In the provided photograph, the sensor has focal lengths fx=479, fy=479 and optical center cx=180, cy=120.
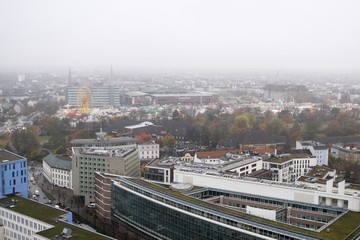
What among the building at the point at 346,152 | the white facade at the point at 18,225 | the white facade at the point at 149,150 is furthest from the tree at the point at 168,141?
the white facade at the point at 18,225

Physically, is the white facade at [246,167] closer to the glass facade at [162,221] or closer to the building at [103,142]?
the glass facade at [162,221]

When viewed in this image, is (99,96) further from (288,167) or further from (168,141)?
(288,167)

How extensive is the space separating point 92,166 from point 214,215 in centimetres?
564

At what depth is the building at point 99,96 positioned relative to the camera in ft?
120

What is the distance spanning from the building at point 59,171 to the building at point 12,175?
2.72 meters

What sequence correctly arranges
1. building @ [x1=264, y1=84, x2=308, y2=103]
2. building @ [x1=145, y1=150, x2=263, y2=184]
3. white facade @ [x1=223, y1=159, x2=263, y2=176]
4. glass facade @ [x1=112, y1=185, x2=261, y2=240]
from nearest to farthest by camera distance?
Result: glass facade @ [x1=112, y1=185, x2=261, y2=240]
building @ [x1=145, y1=150, x2=263, y2=184]
white facade @ [x1=223, y1=159, x2=263, y2=176]
building @ [x1=264, y1=84, x2=308, y2=103]

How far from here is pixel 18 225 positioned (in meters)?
8.87

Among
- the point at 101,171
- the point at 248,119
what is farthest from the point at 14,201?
the point at 248,119

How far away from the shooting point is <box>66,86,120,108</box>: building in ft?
120

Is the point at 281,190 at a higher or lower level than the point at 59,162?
higher

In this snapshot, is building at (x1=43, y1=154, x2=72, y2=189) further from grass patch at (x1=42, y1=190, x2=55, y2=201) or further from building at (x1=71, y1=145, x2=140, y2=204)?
building at (x1=71, y1=145, x2=140, y2=204)

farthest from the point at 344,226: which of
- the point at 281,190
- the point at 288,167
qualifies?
the point at 288,167

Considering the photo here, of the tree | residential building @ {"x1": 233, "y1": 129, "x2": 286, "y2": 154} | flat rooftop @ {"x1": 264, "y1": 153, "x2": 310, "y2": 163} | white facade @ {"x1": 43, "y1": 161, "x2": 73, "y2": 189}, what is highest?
flat rooftop @ {"x1": 264, "y1": 153, "x2": 310, "y2": 163}

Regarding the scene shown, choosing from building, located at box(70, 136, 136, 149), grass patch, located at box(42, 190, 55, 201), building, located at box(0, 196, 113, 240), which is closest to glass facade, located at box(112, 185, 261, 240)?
building, located at box(0, 196, 113, 240)
